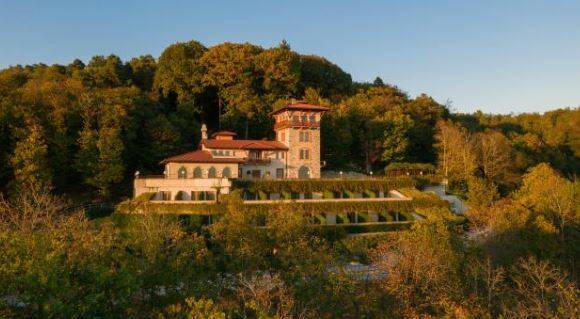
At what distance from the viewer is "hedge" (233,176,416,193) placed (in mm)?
42094

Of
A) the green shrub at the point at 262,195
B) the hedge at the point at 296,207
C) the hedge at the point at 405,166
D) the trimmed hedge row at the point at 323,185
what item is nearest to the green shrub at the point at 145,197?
the hedge at the point at 296,207

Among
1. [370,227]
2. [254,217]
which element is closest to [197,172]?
[254,217]

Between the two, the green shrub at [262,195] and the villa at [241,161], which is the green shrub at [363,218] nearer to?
the green shrub at [262,195]

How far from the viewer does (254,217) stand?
1187 inches

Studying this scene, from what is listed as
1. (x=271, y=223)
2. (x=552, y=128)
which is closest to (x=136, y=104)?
(x=271, y=223)

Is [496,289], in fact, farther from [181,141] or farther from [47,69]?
[47,69]

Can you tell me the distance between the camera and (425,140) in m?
61.2

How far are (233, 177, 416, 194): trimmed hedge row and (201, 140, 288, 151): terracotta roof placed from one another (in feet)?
19.0

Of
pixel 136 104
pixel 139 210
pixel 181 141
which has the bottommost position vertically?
pixel 139 210

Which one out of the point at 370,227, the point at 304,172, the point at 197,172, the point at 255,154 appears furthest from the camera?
the point at 304,172

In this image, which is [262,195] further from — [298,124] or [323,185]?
[298,124]

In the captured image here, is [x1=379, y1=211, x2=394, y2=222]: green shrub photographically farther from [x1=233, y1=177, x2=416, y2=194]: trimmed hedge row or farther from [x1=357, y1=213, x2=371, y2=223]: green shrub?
[x1=233, y1=177, x2=416, y2=194]: trimmed hedge row

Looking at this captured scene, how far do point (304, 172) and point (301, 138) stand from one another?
3557mm

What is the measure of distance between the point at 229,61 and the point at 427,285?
41.7 metres
